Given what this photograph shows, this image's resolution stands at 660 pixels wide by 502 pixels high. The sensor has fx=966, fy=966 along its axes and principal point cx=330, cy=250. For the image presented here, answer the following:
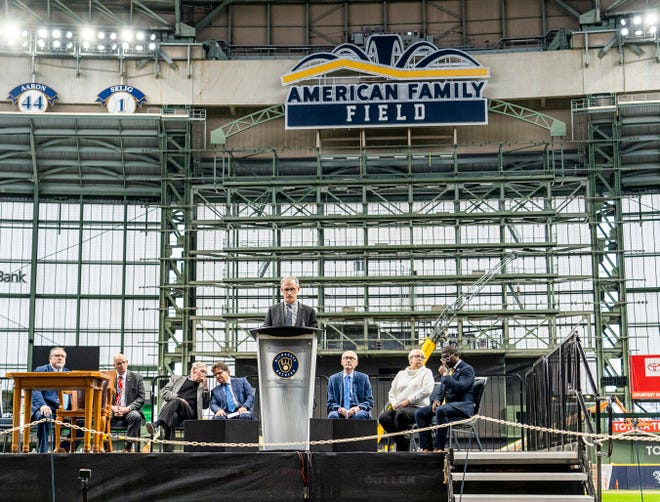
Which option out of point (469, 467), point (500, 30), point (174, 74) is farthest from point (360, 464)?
point (500, 30)

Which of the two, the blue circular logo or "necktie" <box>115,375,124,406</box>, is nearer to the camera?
the blue circular logo

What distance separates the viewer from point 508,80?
97.9 feet

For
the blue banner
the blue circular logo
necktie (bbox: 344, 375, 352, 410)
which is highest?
the blue banner

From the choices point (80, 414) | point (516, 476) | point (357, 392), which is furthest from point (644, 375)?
point (80, 414)

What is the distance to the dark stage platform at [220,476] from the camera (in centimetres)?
1053

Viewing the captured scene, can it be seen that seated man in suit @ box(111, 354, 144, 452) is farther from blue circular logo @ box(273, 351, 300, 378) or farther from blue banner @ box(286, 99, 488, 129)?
blue banner @ box(286, 99, 488, 129)

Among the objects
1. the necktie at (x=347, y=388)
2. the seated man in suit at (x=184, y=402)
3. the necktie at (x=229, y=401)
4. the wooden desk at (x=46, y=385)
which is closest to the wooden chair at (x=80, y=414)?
the wooden desk at (x=46, y=385)

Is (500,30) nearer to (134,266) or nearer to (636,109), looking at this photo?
(636,109)

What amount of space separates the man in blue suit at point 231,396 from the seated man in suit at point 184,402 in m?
0.30

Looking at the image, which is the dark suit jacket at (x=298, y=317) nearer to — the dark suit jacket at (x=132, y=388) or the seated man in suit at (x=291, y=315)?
the seated man in suit at (x=291, y=315)

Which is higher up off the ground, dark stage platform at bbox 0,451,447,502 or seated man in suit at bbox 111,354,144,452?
seated man in suit at bbox 111,354,144,452

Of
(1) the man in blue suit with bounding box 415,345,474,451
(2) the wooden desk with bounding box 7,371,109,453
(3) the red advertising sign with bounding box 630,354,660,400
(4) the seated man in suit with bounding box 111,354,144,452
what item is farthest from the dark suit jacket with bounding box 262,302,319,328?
(3) the red advertising sign with bounding box 630,354,660,400

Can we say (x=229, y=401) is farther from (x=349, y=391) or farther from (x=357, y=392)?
(x=357, y=392)

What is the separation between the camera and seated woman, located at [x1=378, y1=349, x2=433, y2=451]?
482 inches
